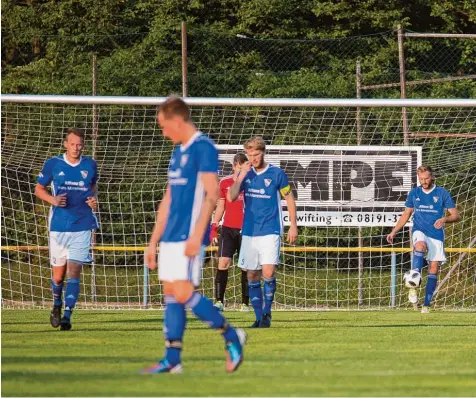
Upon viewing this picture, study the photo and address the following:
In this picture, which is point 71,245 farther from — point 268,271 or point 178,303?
point 178,303

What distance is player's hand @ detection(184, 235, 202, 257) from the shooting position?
7.86 m

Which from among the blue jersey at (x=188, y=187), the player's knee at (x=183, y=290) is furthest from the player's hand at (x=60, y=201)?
the player's knee at (x=183, y=290)

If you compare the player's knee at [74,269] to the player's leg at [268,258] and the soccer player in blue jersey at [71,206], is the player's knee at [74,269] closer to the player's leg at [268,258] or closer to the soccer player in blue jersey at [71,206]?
the soccer player in blue jersey at [71,206]

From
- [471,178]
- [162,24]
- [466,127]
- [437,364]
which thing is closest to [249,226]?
[437,364]

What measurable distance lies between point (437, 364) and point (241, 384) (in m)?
1.99

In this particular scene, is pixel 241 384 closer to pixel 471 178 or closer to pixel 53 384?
→ pixel 53 384

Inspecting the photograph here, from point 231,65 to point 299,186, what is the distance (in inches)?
298

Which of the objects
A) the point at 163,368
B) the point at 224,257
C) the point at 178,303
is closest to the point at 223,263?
the point at 224,257

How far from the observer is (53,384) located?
7.34 metres

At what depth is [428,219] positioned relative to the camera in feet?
56.3

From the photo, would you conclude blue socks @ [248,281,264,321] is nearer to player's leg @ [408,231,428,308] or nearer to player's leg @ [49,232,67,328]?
player's leg @ [49,232,67,328]

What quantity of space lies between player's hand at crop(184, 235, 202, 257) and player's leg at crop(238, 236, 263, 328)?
4.92 m

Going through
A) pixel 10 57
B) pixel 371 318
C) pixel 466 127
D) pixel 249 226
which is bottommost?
pixel 371 318

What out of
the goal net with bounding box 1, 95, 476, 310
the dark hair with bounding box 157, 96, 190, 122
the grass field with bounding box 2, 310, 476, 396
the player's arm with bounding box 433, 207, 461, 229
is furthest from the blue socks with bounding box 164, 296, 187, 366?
the goal net with bounding box 1, 95, 476, 310
